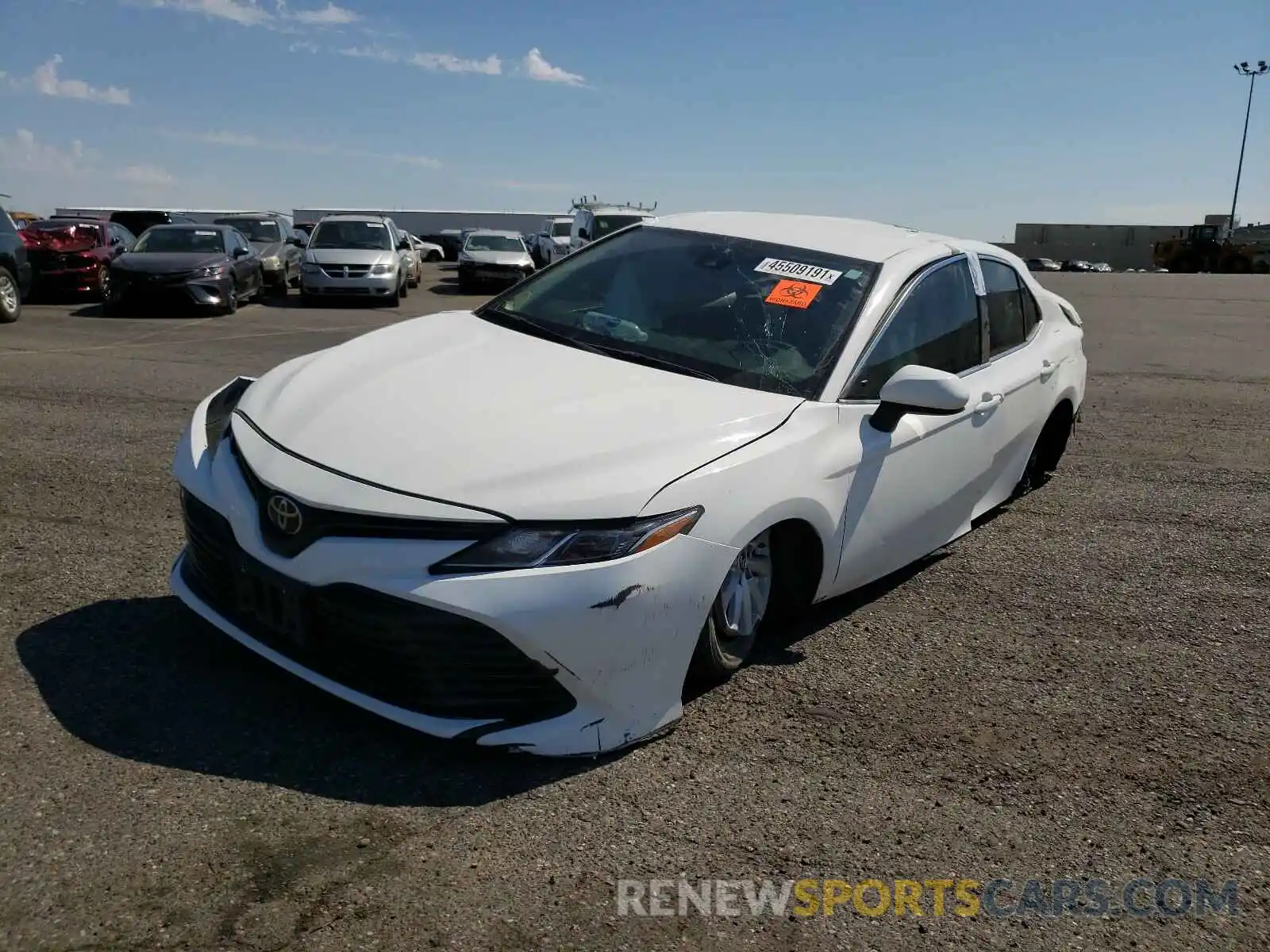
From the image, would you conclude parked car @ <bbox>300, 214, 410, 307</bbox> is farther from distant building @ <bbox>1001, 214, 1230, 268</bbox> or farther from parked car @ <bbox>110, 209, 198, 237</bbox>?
distant building @ <bbox>1001, 214, 1230, 268</bbox>

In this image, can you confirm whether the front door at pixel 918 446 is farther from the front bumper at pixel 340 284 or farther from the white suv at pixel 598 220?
the white suv at pixel 598 220

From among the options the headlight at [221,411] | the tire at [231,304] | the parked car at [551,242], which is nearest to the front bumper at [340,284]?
the tire at [231,304]

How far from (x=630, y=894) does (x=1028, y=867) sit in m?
1.06

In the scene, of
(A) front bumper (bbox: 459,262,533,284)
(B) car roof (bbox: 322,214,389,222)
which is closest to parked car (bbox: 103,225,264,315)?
(B) car roof (bbox: 322,214,389,222)

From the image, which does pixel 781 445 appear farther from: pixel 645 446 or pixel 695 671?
pixel 695 671

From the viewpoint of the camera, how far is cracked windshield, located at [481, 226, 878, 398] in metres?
4.09

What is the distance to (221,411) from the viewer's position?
13.1 ft

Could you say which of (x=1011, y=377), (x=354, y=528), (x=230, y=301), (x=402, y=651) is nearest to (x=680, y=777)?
(x=402, y=651)

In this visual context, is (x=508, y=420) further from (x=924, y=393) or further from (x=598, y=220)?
(x=598, y=220)

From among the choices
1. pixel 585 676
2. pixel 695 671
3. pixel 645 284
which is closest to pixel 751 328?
pixel 645 284

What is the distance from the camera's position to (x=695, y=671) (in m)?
3.55

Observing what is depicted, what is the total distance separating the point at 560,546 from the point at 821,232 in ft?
8.14

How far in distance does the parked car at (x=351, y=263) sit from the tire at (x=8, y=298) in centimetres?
518

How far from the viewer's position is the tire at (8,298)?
1400 cm
